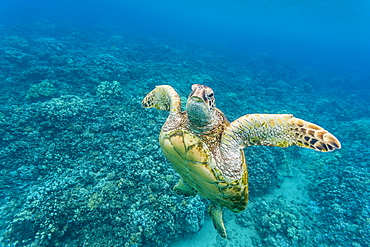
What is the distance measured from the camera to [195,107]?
1738 millimetres

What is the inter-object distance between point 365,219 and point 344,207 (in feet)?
1.55

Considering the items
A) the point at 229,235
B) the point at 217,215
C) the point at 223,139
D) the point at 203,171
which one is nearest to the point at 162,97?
the point at 223,139

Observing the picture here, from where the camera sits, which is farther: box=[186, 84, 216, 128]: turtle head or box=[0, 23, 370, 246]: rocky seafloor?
box=[0, 23, 370, 246]: rocky seafloor

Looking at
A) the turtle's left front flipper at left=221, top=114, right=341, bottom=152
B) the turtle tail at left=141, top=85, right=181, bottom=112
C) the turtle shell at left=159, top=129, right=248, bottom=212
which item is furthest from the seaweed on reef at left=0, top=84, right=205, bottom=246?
the turtle's left front flipper at left=221, top=114, right=341, bottom=152

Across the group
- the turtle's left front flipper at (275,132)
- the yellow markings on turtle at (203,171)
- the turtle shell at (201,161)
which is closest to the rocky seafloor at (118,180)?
the turtle shell at (201,161)

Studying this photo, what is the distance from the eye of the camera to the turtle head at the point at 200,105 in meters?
1.66

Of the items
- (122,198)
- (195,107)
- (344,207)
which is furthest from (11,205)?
(344,207)

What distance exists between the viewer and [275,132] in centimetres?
202

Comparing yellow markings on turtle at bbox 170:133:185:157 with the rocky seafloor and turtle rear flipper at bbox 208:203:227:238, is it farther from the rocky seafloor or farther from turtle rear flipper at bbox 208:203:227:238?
the rocky seafloor

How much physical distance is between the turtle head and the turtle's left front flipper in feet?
1.18

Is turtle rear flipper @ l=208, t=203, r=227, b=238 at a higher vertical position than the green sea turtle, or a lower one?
lower

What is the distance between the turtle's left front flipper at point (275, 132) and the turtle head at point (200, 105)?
14.1 inches

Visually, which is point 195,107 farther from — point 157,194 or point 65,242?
point 65,242

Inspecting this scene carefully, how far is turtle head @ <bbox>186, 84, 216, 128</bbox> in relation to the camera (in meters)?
1.66
